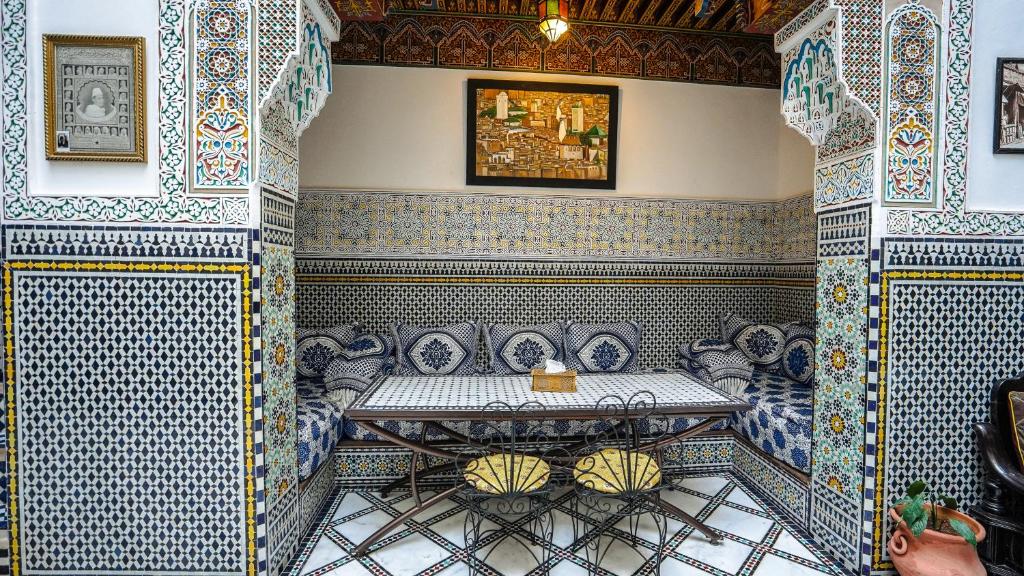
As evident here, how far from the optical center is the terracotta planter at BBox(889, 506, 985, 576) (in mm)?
2455

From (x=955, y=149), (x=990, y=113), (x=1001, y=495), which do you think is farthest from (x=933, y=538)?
(x=990, y=113)

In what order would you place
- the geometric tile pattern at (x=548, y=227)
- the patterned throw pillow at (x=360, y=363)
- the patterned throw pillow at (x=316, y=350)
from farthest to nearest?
1. the geometric tile pattern at (x=548, y=227)
2. the patterned throw pillow at (x=316, y=350)
3. the patterned throw pillow at (x=360, y=363)

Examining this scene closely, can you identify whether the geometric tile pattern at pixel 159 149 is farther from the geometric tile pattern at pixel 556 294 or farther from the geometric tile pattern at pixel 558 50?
the geometric tile pattern at pixel 558 50

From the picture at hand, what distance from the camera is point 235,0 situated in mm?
2539

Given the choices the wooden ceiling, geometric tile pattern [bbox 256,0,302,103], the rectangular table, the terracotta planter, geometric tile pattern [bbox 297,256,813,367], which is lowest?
the terracotta planter

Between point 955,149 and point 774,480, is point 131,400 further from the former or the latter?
point 955,149

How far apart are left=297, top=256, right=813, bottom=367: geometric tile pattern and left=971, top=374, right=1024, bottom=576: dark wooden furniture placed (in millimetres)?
2038

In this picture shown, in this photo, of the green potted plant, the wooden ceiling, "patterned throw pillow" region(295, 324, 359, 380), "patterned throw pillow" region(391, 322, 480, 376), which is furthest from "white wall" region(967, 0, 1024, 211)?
"patterned throw pillow" region(295, 324, 359, 380)

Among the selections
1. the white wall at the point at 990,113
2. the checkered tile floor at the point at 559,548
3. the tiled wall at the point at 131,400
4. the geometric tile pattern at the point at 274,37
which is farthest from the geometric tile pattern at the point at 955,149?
the tiled wall at the point at 131,400

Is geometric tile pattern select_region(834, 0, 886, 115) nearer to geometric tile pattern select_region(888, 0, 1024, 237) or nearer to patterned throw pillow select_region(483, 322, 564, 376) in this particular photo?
geometric tile pattern select_region(888, 0, 1024, 237)

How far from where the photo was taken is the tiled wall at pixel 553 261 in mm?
4773

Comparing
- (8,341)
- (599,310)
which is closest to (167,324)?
(8,341)

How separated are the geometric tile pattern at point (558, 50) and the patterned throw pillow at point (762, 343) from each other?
98.7 inches

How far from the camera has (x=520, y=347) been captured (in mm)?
4535
